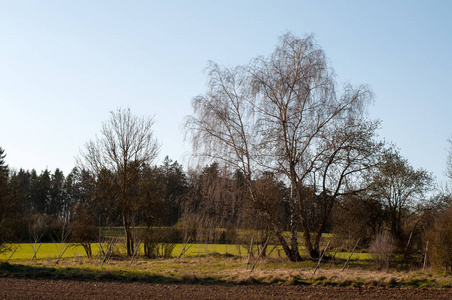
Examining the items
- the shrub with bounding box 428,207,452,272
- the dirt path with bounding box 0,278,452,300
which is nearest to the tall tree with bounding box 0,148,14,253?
the dirt path with bounding box 0,278,452,300

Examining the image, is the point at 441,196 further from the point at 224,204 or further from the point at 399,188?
the point at 224,204

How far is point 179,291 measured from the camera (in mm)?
11695

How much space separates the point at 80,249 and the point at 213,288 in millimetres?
27389

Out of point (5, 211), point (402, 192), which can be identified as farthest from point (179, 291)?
point (402, 192)

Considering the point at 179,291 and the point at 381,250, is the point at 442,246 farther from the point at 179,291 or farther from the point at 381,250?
the point at 179,291

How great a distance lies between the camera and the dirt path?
1062 centimetres

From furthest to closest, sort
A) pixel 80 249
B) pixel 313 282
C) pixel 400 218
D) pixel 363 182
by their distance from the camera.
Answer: pixel 80 249, pixel 400 218, pixel 363 182, pixel 313 282

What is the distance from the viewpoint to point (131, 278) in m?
13.7

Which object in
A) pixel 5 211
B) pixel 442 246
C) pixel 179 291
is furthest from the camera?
pixel 5 211

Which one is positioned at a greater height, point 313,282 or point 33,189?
point 33,189

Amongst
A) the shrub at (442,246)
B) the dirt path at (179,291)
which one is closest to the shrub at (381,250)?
the shrub at (442,246)

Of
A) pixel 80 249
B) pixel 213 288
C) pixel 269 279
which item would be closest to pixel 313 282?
pixel 269 279

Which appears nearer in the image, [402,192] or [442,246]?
[442,246]

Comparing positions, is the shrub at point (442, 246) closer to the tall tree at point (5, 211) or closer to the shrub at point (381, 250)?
the shrub at point (381, 250)
